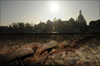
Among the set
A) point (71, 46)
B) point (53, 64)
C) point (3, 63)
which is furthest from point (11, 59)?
point (71, 46)

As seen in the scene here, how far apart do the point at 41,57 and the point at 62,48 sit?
665 millimetres

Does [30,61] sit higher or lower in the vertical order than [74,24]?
lower

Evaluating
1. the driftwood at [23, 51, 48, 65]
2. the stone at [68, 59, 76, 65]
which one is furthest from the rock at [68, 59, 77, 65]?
the driftwood at [23, 51, 48, 65]

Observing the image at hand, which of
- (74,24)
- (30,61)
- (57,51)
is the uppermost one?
(74,24)

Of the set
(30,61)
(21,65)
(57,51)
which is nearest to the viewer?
(21,65)

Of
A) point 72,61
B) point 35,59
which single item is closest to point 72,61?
point 72,61

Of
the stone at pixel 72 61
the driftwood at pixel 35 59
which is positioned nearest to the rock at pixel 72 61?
the stone at pixel 72 61

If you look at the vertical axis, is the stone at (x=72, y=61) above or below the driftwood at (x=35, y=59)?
below

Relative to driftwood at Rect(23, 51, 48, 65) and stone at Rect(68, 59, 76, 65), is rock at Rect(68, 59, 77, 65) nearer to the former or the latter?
stone at Rect(68, 59, 76, 65)

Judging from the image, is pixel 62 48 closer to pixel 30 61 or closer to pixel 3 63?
pixel 30 61

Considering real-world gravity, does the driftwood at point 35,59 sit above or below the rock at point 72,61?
above

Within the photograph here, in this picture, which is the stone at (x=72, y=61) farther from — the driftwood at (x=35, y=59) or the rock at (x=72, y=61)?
the driftwood at (x=35, y=59)

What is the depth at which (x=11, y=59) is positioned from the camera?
3.32 ft

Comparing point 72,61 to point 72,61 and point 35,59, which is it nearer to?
point 72,61
